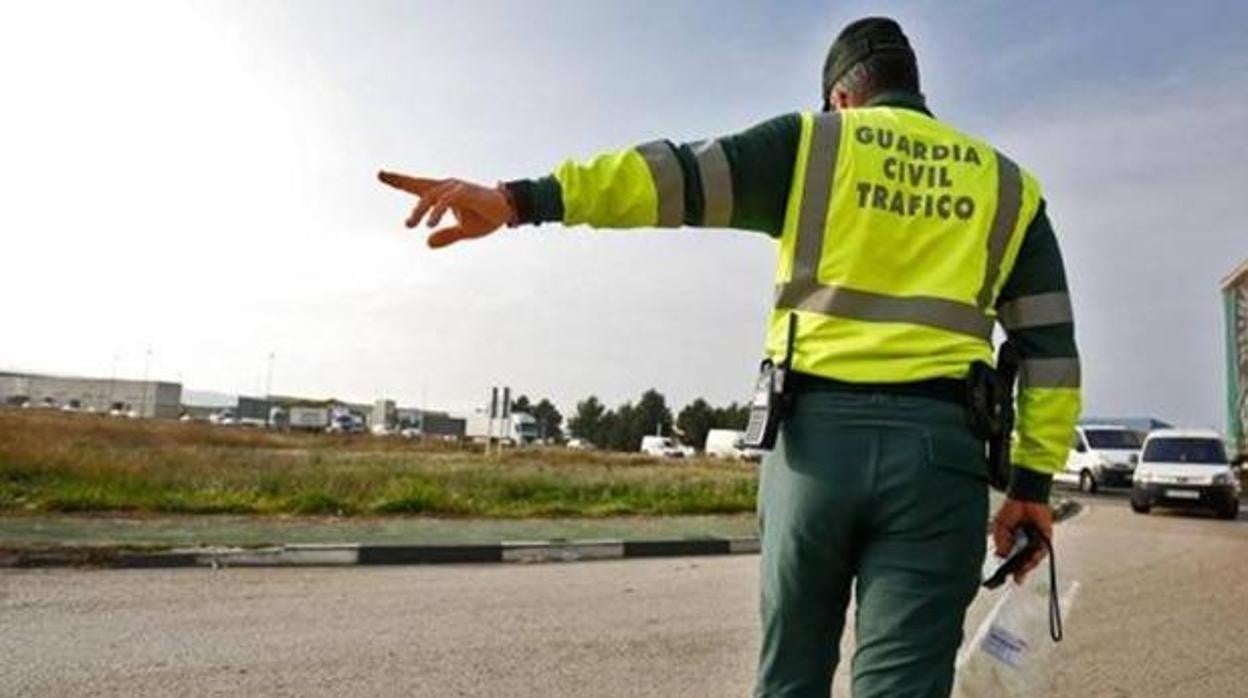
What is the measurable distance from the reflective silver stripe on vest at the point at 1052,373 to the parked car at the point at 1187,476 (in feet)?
65.9

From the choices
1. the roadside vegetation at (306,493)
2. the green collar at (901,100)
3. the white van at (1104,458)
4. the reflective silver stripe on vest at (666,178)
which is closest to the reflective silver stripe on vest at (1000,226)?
the green collar at (901,100)

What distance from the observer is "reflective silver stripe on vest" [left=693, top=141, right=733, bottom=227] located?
7.52 feet

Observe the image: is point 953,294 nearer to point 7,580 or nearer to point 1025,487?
point 1025,487

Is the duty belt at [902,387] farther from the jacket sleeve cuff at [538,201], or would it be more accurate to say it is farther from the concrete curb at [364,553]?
the concrete curb at [364,553]

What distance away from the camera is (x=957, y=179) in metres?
2.38

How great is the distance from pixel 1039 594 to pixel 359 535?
957 centimetres

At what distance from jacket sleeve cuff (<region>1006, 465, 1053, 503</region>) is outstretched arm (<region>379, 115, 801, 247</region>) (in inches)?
32.8

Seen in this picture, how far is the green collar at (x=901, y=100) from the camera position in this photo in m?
2.51

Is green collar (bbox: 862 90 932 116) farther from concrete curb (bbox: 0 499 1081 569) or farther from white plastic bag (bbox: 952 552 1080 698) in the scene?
concrete curb (bbox: 0 499 1081 569)

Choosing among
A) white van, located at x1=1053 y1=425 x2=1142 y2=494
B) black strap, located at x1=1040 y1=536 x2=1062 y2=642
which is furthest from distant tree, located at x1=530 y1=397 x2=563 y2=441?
black strap, located at x1=1040 y1=536 x2=1062 y2=642

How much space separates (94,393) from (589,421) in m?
62.0

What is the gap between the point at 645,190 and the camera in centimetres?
227

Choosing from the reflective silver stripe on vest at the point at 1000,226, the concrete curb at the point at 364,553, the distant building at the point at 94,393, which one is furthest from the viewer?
the distant building at the point at 94,393

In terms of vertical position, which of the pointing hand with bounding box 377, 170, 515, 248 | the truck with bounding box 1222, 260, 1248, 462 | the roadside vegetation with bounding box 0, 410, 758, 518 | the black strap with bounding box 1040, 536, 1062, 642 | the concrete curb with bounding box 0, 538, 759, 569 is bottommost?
the concrete curb with bounding box 0, 538, 759, 569
